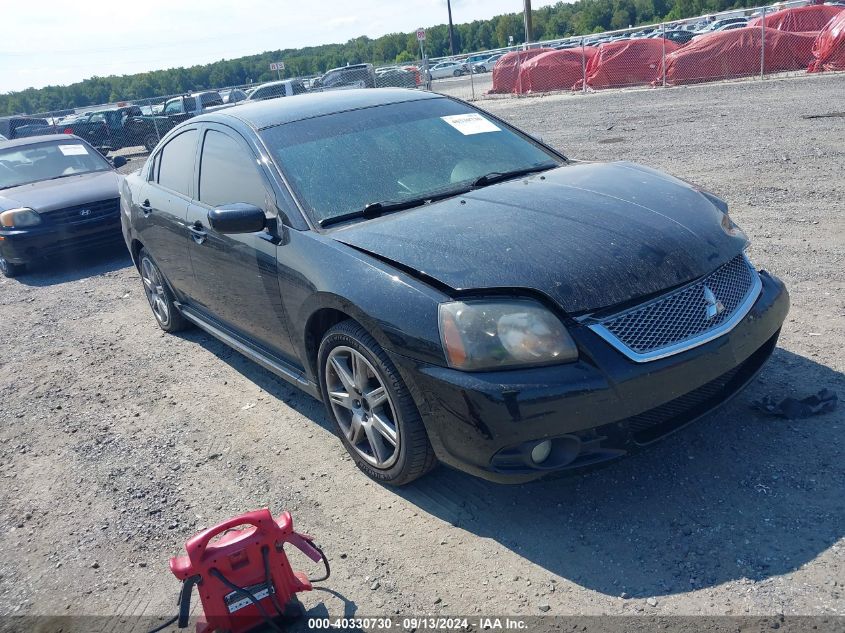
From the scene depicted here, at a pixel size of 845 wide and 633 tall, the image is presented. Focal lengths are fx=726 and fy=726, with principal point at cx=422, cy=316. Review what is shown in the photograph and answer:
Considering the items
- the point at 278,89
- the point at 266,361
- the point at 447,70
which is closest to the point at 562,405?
the point at 266,361

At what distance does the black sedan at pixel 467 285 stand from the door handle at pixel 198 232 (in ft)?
0.07

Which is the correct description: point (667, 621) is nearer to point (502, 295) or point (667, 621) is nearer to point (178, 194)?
point (502, 295)

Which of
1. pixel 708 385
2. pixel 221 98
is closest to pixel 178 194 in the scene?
pixel 708 385

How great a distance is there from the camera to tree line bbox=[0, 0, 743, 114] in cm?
7488

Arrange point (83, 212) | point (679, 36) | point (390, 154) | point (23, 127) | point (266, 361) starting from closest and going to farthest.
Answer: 1. point (390, 154)
2. point (266, 361)
3. point (83, 212)
4. point (23, 127)
5. point (679, 36)

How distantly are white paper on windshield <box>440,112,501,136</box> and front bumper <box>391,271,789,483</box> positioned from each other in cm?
194

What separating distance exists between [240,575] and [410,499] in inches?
38.6

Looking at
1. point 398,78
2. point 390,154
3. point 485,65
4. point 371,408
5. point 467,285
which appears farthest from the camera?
point 485,65

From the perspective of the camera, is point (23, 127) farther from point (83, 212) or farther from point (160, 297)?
point (160, 297)

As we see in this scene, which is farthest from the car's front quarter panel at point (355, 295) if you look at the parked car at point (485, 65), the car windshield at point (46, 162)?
the parked car at point (485, 65)

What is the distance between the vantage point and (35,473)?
4137 mm

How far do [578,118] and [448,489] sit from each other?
592 inches

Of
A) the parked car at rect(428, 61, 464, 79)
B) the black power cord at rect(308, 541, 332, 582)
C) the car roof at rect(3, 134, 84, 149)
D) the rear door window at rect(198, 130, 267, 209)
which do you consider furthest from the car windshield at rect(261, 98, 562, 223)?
the parked car at rect(428, 61, 464, 79)

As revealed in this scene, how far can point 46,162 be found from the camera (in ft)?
32.8
